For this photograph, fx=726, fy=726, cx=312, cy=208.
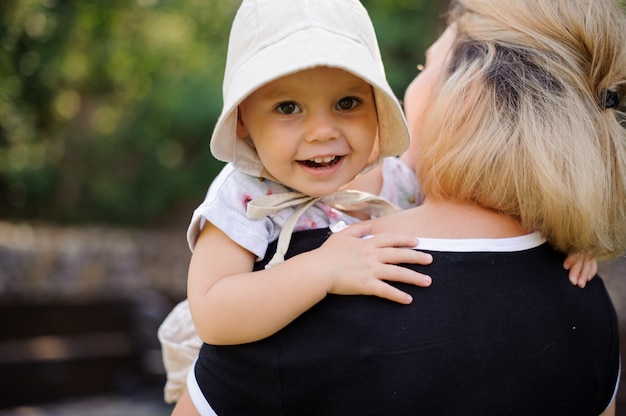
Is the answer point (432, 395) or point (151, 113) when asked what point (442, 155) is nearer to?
point (432, 395)

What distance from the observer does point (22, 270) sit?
6832 mm

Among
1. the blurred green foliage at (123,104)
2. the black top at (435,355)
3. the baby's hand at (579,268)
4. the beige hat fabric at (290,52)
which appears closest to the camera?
the black top at (435,355)

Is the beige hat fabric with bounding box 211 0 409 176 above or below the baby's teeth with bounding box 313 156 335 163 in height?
above

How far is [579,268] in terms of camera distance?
160cm

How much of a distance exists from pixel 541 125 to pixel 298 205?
1.83ft

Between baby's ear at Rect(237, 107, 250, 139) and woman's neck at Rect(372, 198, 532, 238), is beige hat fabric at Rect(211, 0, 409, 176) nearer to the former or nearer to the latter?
baby's ear at Rect(237, 107, 250, 139)

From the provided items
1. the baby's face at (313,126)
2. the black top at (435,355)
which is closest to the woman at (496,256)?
the black top at (435,355)

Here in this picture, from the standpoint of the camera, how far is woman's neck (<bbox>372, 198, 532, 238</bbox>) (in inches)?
58.8

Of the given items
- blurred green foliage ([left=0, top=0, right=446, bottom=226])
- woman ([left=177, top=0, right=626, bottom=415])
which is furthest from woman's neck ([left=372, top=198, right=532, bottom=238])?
blurred green foliage ([left=0, top=0, right=446, bottom=226])

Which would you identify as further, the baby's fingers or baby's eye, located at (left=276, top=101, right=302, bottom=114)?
baby's eye, located at (left=276, top=101, right=302, bottom=114)

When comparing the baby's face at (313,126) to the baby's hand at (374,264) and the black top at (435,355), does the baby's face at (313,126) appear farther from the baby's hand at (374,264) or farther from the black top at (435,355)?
the black top at (435,355)

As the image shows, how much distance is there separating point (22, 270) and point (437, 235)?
6154 mm

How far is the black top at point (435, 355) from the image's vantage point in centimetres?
136

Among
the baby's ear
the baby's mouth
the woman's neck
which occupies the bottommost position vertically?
the woman's neck
